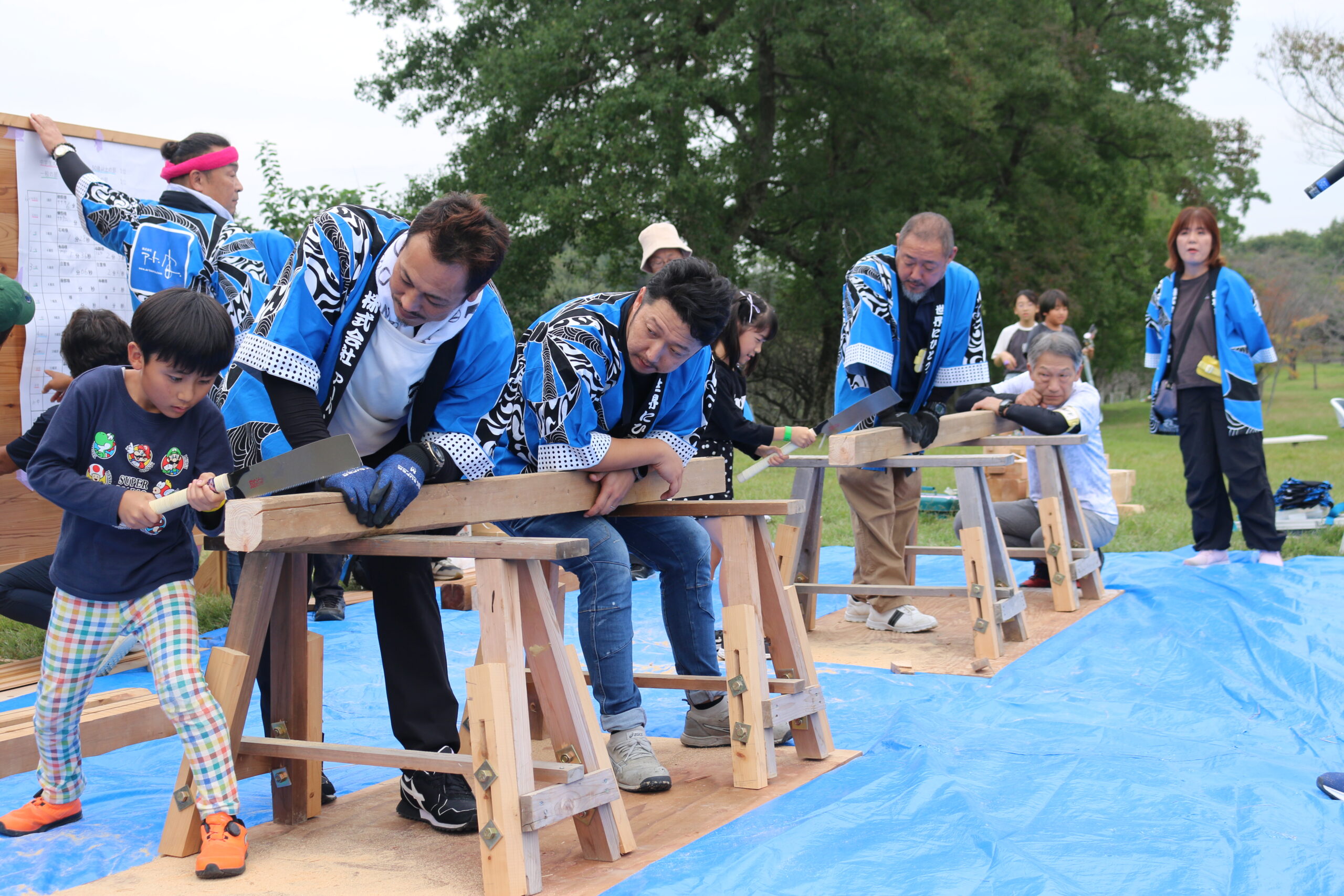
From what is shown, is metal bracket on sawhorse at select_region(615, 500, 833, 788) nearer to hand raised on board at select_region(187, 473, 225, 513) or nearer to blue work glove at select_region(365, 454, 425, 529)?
blue work glove at select_region(365, 454, 425, 529)

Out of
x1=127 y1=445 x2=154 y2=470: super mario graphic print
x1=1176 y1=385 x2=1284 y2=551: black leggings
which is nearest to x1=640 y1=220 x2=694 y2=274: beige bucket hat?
x1=127 y1=445 x2=154 y2=470: super mario graphic print

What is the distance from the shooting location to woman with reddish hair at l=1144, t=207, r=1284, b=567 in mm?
6598

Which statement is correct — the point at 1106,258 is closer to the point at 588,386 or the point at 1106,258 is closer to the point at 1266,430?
the point at 1266,430

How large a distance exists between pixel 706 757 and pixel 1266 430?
19383 millimetres

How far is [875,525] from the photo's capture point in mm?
5148

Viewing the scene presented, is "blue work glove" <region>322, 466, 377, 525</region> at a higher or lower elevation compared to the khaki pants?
higher

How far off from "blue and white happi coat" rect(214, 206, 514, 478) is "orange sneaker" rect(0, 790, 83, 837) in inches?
39.1

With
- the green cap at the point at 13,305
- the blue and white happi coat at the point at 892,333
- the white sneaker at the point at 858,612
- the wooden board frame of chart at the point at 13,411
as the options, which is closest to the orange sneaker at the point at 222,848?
the green cap at the point at 13,305

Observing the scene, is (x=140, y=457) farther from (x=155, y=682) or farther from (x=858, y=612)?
(x=858, y=612)

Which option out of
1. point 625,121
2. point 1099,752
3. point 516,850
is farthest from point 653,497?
point 625,121

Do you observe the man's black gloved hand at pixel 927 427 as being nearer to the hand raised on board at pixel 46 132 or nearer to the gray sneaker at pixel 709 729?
the gray sneaker at pixel 709 729

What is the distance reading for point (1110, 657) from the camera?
466 centimetres

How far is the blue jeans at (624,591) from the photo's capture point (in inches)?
118

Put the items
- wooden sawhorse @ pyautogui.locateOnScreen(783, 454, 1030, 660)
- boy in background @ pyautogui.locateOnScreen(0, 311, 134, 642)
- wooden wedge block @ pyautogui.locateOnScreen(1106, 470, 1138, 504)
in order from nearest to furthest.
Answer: boy in background @ pyautogui.locateOnScreen(0, 311, 134, 642) < wooden sawhorse @ pyautogui.locateOnScreen(783, 454, 1030, 660) < wooden wedge block @ pyautogui.locateOnScreen(1106, 470, 1138, 504)
